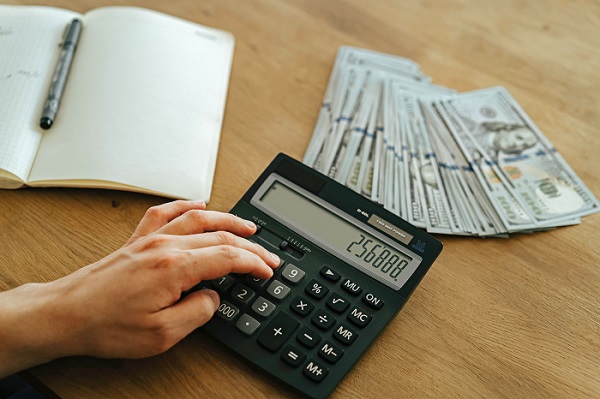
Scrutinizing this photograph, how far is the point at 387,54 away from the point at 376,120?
19 centimetres

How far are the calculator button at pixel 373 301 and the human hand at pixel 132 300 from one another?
0.14 meters

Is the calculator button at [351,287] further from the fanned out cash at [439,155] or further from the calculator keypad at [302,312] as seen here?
the fanned out cash at [439,155]

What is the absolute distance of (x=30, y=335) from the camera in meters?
0.70

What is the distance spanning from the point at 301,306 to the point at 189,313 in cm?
13

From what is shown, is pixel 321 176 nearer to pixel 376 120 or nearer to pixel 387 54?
pixel 376 120

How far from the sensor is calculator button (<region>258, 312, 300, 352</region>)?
2.40 ft

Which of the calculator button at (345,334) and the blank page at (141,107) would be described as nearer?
the calculator button at (345,334)

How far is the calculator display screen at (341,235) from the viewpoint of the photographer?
809 millimetres

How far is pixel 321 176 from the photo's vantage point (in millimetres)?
880

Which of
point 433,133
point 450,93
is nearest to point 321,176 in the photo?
point 433,133

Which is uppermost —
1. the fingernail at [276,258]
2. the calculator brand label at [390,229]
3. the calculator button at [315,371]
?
the calculator brand label at [390,229]

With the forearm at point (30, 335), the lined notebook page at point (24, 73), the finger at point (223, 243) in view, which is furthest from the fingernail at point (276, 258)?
the lined notebook page at point (24, 73)

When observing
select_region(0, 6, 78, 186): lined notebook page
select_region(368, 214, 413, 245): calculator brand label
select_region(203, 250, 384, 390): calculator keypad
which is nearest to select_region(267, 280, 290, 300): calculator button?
select_region(203, 250, 384, 390): calculator keypad

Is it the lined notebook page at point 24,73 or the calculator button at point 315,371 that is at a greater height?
the lined notebook page at point 24,73
